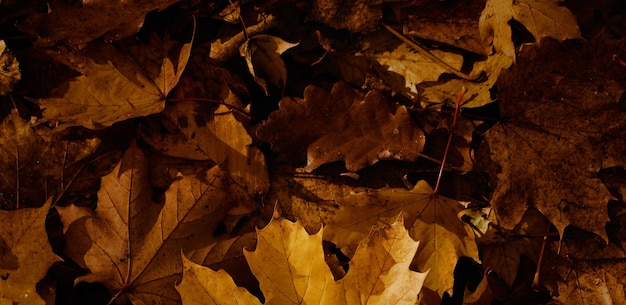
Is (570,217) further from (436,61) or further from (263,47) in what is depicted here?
(263,47)

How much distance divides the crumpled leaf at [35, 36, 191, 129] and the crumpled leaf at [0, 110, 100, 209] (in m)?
0.07

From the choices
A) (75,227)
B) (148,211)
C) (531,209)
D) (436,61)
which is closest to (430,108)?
(436,61)

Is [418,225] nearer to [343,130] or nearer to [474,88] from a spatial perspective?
[343,130]

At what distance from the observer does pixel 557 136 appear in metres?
1.58

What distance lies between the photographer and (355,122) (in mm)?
1605

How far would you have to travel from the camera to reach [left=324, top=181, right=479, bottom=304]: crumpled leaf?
1.50 meters

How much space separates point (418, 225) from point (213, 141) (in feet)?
2.13

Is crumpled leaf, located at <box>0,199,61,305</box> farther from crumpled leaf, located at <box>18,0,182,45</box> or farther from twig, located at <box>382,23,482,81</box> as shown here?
twig, located at <box>382,23,482,81</box>

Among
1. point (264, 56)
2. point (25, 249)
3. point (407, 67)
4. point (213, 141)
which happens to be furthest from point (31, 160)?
point (407, 67)

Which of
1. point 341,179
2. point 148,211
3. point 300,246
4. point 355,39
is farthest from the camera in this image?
point 355,39

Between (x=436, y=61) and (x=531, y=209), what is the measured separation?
0.54 m

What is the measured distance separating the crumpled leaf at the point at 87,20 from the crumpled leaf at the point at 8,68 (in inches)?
3.5

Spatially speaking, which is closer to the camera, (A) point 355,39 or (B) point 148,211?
(B) point 148,211

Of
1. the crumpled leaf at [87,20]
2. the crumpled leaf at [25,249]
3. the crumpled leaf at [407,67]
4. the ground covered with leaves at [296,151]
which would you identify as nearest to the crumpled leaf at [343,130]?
the ground covered with leaves at [296,151]
